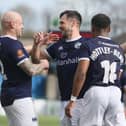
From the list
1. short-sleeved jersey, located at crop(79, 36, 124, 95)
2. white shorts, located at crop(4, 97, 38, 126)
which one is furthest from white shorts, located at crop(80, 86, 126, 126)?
white shorts, located at crop(4, 97, 38, 126)

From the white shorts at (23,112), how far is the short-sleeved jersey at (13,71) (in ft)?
0.24

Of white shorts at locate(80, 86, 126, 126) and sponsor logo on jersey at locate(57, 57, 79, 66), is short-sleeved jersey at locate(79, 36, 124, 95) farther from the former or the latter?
sponsor logo on jersey at locate(57, 57, 79, 66)

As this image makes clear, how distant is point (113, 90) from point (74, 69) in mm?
948

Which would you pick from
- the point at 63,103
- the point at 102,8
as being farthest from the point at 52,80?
the point at 63,103

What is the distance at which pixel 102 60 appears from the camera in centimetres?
1097

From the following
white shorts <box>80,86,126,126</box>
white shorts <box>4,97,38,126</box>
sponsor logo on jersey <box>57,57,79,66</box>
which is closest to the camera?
white shorts <box>4,97,38,126</box>

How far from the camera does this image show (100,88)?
11.0 meters

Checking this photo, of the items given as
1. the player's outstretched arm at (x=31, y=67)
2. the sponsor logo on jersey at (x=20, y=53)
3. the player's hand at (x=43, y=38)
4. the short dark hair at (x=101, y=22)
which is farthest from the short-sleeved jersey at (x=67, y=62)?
the sponsor logo on jersey at (x=20, y=53)

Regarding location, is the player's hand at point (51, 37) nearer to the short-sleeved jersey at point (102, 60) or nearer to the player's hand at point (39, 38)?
the player's hand at point (39, 38)

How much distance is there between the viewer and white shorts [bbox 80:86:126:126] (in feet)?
36.0

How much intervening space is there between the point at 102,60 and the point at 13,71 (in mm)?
1212

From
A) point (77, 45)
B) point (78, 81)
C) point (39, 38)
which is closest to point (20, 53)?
point (39, 38)

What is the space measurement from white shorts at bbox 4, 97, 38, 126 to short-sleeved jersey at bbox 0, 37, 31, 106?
7 centimetres

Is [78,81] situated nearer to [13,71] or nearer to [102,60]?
[102,60]
